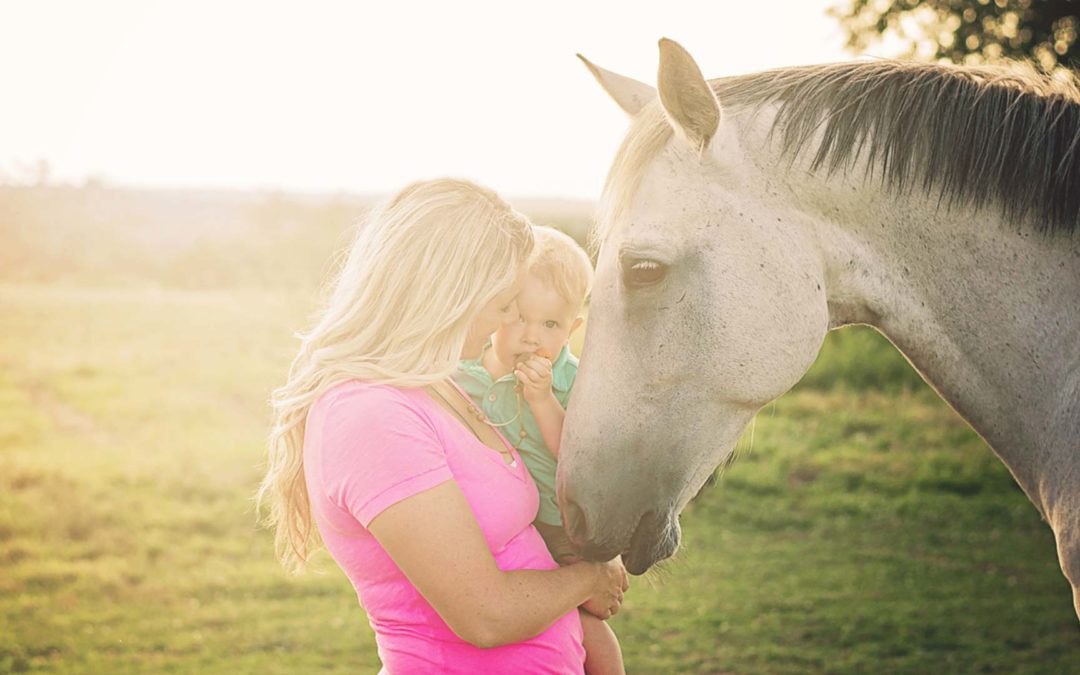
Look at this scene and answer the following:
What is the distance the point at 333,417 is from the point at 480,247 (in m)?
0.47

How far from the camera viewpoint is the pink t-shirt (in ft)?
5.85

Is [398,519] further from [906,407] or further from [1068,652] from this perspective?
[906,407]

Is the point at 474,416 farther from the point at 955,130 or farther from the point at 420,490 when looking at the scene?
the point at 955,130

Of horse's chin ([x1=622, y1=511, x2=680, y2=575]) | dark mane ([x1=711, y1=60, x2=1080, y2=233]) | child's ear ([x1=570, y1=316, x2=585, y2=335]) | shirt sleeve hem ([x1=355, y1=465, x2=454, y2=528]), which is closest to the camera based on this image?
shirt sleeve hem ([x1=355, y1=465, x2=454, y2=528])

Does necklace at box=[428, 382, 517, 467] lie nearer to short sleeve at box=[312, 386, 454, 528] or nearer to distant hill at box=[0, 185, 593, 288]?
short sleeve at box=[312, 386, 454, 528]

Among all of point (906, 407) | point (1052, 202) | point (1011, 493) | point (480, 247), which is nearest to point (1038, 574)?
point (1011, 493)

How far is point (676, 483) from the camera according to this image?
1.97 metres

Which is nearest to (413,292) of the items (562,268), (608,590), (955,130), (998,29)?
(562,268)

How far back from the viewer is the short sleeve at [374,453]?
175 cm

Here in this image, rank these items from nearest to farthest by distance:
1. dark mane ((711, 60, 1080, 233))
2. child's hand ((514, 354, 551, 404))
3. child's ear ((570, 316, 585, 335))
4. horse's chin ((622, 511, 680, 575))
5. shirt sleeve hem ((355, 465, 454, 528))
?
shirt sleeve hem ((355, 465, 454, 528))
dark mane ((711, 60, 1080, 233))
horse's chin ((622, 511, 680, 575))
child's hand ((514, 354, 551, 404))
child's ear ((570, 316, 585, 335))

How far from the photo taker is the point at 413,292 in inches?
77.4

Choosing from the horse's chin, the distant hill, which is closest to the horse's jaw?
the horse's chin

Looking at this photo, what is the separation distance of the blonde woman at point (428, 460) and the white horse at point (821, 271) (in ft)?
0.55

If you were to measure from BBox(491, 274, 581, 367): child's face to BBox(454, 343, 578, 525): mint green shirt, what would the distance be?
69 millimetres
